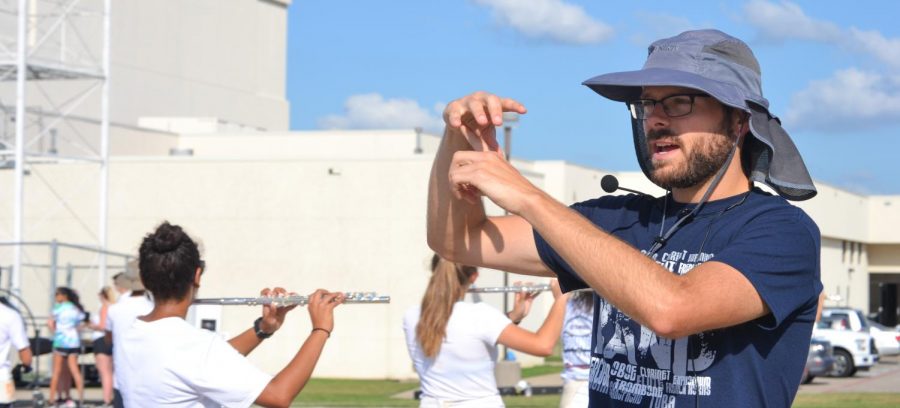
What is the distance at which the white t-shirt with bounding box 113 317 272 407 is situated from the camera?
541 cm

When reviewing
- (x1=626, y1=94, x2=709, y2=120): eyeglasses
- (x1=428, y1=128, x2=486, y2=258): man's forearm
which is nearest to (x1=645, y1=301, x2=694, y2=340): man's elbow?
(x1=626, y1=94, x2=709, y2=120): eyeglasses

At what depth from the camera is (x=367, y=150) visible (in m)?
40.5

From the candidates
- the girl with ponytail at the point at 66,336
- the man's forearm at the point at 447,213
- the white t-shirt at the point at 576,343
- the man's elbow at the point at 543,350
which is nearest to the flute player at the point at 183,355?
the man's forearm at the point at 447,213

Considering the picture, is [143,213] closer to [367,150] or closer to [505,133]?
[367,150]

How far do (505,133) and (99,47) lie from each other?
25.4 m

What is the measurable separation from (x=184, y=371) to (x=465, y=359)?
9.75 ft

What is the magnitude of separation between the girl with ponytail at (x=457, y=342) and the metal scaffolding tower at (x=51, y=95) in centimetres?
1828

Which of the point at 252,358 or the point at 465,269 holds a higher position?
the point at 465,269

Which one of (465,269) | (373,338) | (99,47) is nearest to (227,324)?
(373,338)

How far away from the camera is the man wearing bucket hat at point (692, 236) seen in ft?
9.66

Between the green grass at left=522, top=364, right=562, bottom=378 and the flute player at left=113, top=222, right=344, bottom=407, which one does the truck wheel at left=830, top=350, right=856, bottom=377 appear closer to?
the green grass at left=522, top=364, right=562, bottom=378

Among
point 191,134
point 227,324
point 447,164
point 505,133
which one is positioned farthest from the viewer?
point 191,134

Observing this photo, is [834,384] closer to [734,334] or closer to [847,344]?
[847,344]

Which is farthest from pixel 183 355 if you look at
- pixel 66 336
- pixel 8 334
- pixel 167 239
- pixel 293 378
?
pixel 66 336
